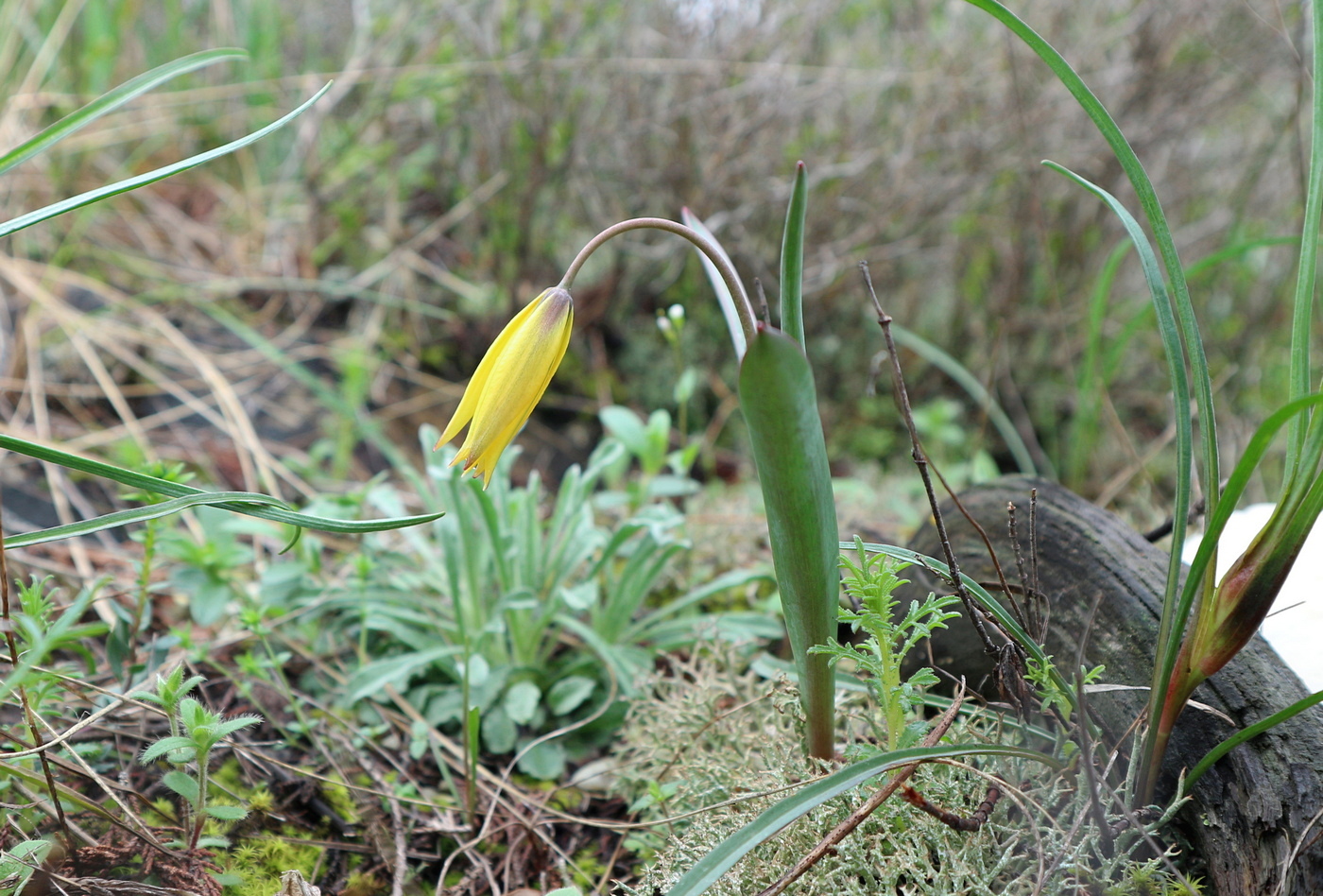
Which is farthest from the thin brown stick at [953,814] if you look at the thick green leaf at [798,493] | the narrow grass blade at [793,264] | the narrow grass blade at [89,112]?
the narrow grass blade at [89,112]

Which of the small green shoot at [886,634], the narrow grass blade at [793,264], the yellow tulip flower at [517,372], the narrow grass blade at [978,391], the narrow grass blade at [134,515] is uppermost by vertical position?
the narrow grass blade at [793,264]

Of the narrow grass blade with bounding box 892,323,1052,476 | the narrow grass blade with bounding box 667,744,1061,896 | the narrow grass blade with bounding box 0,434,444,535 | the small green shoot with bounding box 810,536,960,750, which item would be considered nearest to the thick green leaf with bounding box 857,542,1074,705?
the small green shoot with bounding box 810,536,960,750

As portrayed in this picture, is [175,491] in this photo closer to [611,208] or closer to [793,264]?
[793,264]

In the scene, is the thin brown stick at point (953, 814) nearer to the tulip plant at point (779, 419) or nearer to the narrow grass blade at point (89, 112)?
the tulip plant at point (779, 419)

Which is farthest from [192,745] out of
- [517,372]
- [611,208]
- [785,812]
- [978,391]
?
[611,208]

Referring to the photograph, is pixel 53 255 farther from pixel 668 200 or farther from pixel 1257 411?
pixel 1257 411

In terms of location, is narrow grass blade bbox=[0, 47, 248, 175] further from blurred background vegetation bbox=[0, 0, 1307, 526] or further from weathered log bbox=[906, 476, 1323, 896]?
blurred background vegetation bbox=[0, 0, 1307, 526]

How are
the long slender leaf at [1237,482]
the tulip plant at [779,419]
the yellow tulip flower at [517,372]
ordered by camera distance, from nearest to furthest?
the long slender leaf at [1237,482]
the tulip plant at [779,419]
the yellow tulip flower at [517,372]
